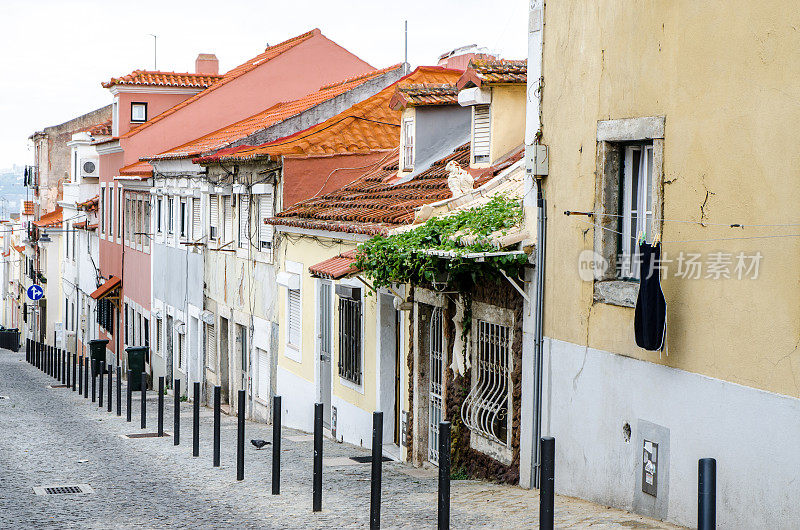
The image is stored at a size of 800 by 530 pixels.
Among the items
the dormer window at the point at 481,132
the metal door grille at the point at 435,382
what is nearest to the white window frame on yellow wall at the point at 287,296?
the dormer window at the point at 481,132

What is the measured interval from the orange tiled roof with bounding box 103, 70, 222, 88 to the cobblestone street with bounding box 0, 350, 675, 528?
52.2 feet

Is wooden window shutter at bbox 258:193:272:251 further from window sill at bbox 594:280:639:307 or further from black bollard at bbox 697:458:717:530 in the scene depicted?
black bollard at bbox 697:458:717:530

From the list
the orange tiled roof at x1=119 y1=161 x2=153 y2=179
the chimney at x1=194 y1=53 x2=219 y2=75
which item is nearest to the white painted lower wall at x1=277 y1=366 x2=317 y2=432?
the orange tiled roof at x1=119 y1=161 x2=153 y2=179

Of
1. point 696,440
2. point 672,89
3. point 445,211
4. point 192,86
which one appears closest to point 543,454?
point 696,440

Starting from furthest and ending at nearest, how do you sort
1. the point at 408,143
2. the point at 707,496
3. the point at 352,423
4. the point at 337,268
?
the point at 408,143
the point at 352,423
the point at 337,268
the point at 707,496

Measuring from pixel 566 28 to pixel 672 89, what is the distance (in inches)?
69.7

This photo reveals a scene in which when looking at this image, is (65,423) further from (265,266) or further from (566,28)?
(566,28)

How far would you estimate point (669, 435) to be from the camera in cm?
764

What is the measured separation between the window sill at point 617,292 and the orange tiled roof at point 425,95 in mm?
7529

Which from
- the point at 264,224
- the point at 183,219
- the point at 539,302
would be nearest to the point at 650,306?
the point at 539,302

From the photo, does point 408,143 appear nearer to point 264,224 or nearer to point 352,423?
point 264,224

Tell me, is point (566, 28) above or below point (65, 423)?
above

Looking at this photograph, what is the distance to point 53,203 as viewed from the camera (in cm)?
5462

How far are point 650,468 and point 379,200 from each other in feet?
25.2
